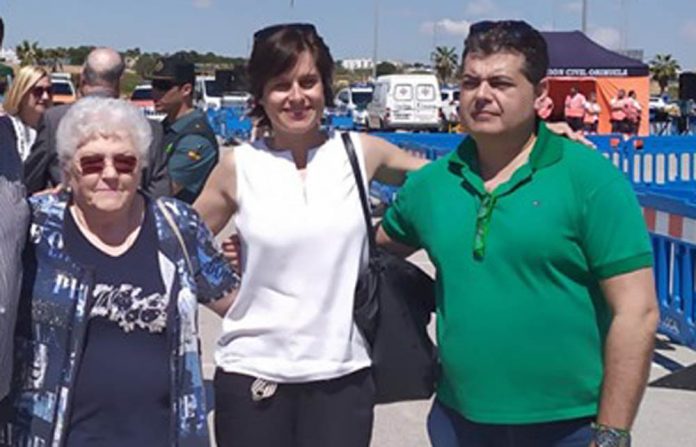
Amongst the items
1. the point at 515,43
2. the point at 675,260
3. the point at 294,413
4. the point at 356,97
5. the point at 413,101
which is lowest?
the point at 294,413

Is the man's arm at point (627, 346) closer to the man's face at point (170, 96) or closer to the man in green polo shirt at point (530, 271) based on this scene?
the man in green polo shirt at point (530, 271)

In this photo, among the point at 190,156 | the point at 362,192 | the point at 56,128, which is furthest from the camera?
the point at 190,156

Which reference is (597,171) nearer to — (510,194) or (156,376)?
(510,194)

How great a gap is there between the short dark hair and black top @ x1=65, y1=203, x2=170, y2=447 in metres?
1.02

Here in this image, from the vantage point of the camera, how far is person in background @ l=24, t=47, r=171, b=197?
4295mm

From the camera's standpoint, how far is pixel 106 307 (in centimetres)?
248

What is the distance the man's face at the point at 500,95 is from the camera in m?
2.52

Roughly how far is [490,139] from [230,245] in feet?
2.80

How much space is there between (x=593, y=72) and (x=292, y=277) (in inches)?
976

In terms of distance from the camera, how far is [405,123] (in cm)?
3416

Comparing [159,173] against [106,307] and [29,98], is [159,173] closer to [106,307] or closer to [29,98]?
[106,307]

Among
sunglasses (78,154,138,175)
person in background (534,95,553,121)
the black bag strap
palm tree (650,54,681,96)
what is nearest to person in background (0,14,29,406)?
sunglasses (78,154,138,175)

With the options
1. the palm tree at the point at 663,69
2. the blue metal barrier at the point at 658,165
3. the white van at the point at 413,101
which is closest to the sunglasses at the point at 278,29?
the blue metal barrier at the point at 658,165

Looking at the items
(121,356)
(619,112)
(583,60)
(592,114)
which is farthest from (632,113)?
(121,356)
